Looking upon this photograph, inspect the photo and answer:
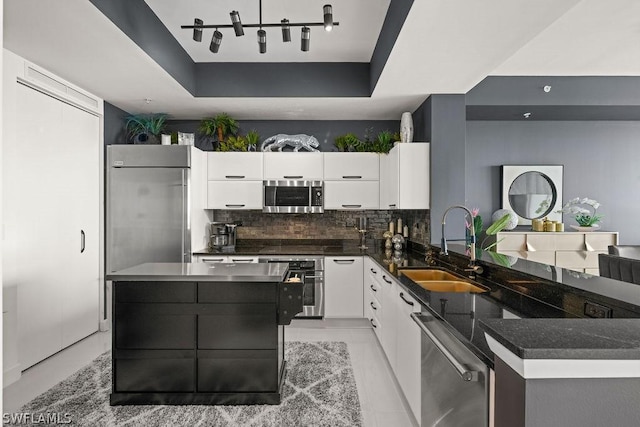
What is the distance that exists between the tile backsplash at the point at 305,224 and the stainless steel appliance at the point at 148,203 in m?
0.91

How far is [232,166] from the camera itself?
458 cm

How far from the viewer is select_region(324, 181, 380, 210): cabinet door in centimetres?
463

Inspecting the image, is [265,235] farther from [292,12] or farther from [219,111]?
[292,12]

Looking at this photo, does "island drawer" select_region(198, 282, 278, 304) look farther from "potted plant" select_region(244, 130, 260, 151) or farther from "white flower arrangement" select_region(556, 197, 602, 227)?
"white flower arrangement" select_region(556, 197, 602, 227)

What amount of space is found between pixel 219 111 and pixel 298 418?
11.4ft

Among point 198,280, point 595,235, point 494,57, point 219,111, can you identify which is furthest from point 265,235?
point 595,235

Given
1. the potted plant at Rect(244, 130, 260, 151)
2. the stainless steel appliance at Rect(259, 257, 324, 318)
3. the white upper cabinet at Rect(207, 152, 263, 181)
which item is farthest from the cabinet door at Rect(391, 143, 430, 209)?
the potted plant at Rect(244, 130, 260, 151)

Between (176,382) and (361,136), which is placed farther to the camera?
(361,136)

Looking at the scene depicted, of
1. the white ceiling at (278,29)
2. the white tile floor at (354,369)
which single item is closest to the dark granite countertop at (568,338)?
the white tile floor at (354,369)

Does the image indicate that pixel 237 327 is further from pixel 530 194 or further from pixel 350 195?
pixel 530 194

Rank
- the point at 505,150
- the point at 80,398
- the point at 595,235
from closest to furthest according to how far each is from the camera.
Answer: the point at 80,398
the point at 595,235
the point at 505,150

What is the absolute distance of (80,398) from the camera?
266cm

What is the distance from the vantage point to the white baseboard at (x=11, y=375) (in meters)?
2.86

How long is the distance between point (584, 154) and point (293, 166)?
3716mm
